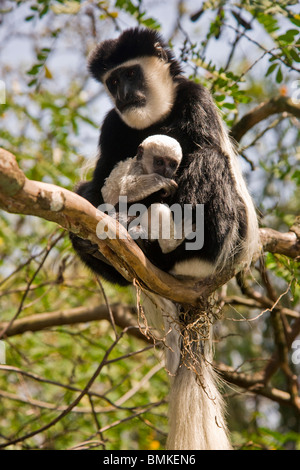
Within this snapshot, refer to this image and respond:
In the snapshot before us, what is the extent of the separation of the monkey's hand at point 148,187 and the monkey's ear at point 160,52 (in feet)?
2.33

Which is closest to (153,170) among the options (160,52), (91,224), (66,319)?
(91,224)

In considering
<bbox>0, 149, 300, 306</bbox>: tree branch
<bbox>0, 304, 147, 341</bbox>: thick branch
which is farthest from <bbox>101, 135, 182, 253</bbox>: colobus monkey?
<bbox>0, 304, 147, 341</bbox>: thick branch

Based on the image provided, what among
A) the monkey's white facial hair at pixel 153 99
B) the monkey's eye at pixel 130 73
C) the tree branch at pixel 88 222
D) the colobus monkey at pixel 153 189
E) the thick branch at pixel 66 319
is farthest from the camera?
the thick branch at pixel 66 319

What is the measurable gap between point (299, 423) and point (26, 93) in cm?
304

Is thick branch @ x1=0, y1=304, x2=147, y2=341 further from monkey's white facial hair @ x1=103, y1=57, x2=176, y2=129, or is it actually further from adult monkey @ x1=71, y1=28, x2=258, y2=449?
monkey's white facial hair @ x1=103, y1=57, x2=176, y2=129

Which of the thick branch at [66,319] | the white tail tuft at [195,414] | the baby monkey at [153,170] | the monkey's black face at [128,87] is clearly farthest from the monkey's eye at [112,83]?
the white tail tuft at [195,414]

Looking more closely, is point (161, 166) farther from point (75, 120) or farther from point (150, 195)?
point (75, 120)

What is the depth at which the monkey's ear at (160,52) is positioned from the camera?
231 cm

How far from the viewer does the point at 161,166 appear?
1902mm

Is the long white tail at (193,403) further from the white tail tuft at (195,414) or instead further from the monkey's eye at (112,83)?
the monkey's eye at (112,83)

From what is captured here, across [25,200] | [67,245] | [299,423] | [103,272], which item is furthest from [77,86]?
[25,200]

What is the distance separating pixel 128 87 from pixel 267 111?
2.25 feet

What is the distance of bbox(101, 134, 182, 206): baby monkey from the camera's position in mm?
1868

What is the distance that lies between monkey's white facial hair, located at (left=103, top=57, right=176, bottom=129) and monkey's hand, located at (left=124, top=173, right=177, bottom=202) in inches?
15.0
